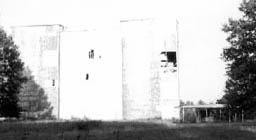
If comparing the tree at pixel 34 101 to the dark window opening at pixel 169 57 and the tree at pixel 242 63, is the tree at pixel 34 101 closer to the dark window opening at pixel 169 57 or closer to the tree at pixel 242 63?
the dark window opening at pixel 169 57

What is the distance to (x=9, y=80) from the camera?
39.9m

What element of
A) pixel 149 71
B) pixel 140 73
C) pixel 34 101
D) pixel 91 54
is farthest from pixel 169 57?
pixel 34 101

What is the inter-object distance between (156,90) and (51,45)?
16.7 meters

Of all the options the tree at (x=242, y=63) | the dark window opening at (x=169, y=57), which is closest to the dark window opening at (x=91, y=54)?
the dark window opening at (x=169, y=57)

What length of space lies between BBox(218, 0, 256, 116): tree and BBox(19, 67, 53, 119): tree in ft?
102

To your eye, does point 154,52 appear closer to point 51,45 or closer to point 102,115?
point 102,115

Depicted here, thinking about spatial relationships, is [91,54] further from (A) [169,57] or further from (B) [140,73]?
(A) [169,57]

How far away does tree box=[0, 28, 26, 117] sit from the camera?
3972 cm

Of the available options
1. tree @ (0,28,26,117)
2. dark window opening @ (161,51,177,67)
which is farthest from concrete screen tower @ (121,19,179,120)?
tree @ (0,28,26,117)

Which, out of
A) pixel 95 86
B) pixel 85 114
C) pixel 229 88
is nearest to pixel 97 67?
pixel 95 86

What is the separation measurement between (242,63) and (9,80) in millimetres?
21461

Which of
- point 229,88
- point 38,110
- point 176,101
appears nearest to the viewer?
point 229,88

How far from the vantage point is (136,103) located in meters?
55.8

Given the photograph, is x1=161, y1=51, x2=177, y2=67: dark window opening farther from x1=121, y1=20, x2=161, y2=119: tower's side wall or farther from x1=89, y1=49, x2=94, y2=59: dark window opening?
x1=89, y1=49, x2=94, y2=59: dark window opening
